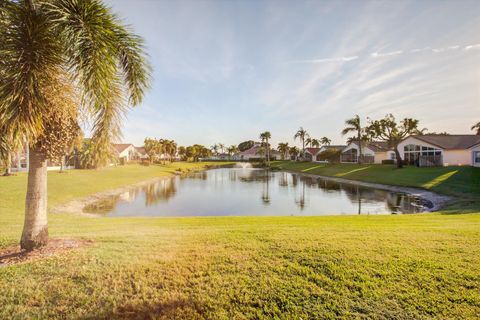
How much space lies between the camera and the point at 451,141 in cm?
3962

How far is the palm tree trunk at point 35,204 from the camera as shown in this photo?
5.60 metres

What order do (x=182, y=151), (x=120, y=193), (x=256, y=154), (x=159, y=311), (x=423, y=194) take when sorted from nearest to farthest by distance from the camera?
(x=159, y=311) < (x=423, y=194) < (x=120, y=193) < (x=182, y=151) < (x=256, y=154)

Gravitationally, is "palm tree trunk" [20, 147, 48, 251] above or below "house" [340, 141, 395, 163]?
below

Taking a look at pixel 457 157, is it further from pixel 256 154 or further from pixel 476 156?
pixel 256 154

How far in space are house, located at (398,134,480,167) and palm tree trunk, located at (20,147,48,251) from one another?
45.6 m

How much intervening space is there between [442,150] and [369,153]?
65.8 feet

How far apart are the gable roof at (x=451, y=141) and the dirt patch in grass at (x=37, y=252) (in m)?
47.7

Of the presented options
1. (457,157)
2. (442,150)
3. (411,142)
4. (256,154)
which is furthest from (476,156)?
(256,154)

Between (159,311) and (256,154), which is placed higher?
(256,154)

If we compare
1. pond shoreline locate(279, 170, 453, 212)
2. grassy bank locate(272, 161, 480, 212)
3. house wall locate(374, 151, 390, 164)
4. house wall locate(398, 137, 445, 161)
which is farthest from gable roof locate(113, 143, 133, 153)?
house wall locate(374, 151, 390, 164)

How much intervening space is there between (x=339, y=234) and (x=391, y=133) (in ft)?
128

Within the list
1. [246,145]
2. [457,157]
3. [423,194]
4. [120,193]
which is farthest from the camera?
[246,145]

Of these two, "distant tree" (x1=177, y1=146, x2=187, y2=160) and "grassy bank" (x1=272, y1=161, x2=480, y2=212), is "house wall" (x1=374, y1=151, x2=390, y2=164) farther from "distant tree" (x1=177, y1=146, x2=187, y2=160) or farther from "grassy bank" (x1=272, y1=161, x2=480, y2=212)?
"distant tree" (x1=177, y1=146, x2=187, y2=160)

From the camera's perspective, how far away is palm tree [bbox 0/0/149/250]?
448 centimetres
